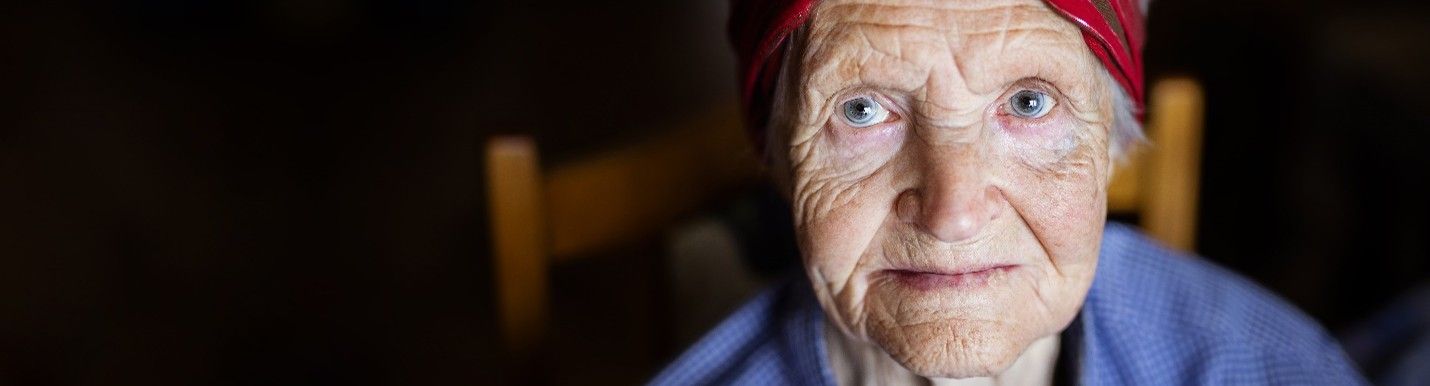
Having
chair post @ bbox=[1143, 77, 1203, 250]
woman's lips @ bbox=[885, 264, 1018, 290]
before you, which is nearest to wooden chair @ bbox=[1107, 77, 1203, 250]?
chair post @ bbox=[1143, 77, 1203, 250]

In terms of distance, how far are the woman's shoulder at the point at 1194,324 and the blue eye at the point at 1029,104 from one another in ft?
0.83

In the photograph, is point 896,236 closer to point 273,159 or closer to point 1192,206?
point 1192,206

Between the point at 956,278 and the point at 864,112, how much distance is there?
14 centimetres

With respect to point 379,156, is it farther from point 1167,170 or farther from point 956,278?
point 956,278

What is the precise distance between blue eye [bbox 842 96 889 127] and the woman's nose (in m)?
0.05

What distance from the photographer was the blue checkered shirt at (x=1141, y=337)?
117 cm

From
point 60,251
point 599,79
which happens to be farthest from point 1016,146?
point 599,79

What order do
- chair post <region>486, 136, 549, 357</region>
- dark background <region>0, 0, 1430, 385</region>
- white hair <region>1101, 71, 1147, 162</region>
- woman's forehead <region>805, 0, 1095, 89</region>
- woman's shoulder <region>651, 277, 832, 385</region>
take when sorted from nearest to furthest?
1. woman's forehead <region>805, 0, 1095, 89</region>
2. white hair <region>1101, 71, 1147, 162</region>
3. woman's shoulder <region>651, 277, 832, 385</region>
4. chair post <region>486, 136, 549, 357</region>
5. dark background <region>0, 0, 1430, 385</region>

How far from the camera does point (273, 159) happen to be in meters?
3.35

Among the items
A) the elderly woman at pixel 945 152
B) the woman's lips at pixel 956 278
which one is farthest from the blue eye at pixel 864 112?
the woman's lips at pixel 956 278

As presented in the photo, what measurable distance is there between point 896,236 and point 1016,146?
0.35 ft

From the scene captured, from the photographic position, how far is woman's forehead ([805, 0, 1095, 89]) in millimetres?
919

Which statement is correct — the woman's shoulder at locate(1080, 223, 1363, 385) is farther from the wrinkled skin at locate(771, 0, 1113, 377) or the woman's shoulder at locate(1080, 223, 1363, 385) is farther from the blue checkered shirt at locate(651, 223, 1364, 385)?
the wrinkled skin at locate(771, 0, 1113, 377)

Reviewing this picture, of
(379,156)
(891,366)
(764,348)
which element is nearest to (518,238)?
(764,348)
